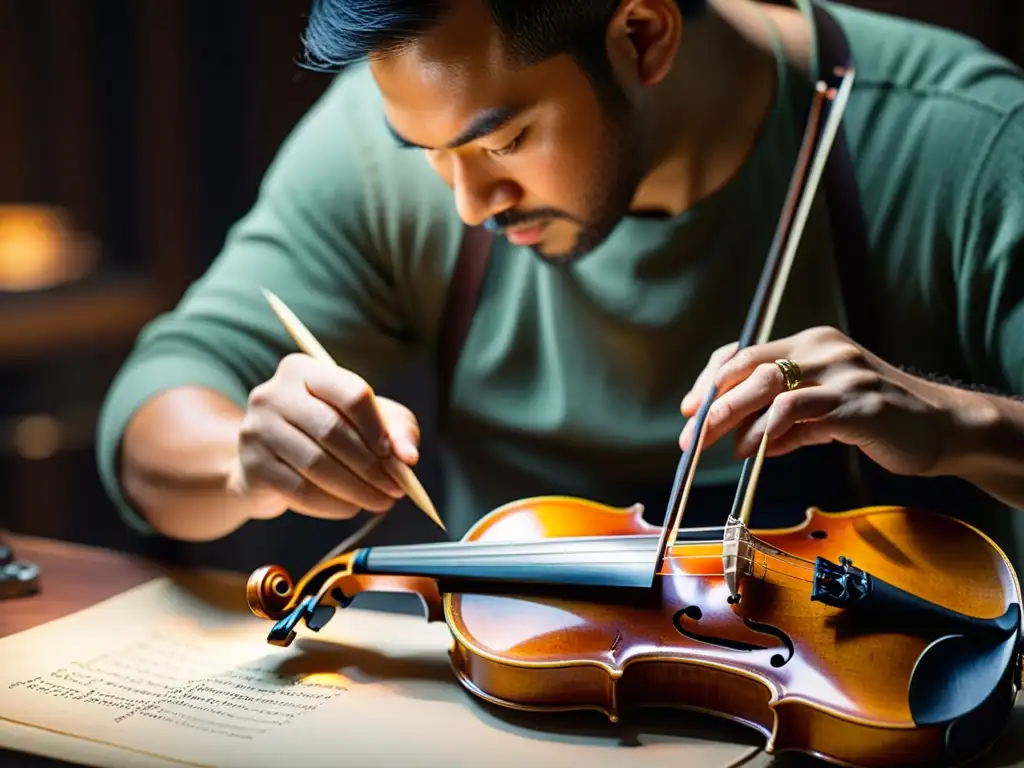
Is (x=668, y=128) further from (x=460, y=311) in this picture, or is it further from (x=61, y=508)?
(x=61, y=508)

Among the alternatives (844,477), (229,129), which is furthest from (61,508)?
(844,477)

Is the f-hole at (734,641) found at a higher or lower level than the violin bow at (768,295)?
lower

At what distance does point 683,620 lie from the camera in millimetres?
791

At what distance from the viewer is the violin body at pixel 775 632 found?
73 centimetres

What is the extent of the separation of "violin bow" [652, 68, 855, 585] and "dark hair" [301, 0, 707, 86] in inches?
7.1

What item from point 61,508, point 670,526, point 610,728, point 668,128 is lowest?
point 61,508

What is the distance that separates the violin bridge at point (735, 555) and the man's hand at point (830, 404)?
0.07m

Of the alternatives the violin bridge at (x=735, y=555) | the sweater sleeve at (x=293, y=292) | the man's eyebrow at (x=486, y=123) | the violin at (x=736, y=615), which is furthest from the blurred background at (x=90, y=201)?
the violin bridge at (x=735, y=555)

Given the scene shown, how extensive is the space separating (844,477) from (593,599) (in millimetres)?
321

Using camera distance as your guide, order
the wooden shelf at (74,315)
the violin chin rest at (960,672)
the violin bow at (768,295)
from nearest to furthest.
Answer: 1. the violin chin rest at (960,672)
2. the violin bow at (768,295)
3. the wooden shelf at (74,315)

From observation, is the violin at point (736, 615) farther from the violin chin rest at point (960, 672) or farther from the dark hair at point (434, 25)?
the dark hair at point (434, 25)

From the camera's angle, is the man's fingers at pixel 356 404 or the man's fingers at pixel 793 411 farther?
the man's fingers at pixel 356 404

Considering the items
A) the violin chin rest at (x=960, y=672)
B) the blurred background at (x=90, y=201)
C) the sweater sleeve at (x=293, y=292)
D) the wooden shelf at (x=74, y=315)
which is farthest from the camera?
the wooden shelf at (x=74, y=315)

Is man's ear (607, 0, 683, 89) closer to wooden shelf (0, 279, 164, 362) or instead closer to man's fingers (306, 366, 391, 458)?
man's fingers (306, 366, 391, 458)
